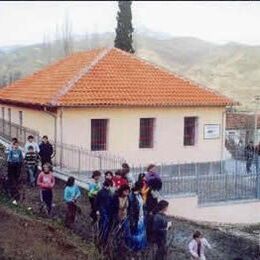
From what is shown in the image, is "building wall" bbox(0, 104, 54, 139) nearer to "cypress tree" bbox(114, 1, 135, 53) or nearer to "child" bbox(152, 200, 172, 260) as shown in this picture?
"cypress tree" bbox(114, 1, 135, 53)

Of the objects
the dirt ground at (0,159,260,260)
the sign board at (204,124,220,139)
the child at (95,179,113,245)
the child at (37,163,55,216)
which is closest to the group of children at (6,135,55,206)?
the child at (37,163,55,216)

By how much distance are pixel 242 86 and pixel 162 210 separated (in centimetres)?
7862

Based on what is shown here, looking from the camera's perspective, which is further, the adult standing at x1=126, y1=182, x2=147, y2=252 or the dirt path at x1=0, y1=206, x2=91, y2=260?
the adult standing at x1=126, y1=182, x2=147, y2=252

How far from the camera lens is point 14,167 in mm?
15820

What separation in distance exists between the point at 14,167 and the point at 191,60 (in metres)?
123

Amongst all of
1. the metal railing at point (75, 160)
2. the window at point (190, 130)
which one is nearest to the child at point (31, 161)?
the metal railing at point (75, 160)

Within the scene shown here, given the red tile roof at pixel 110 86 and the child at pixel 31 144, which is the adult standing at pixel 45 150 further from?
the red tile roof at pixel 110 86

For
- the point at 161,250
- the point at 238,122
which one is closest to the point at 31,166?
the point at 161,250

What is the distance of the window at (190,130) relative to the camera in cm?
2491

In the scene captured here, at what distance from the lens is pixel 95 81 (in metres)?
23.8

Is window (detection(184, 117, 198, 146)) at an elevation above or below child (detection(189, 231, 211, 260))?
above

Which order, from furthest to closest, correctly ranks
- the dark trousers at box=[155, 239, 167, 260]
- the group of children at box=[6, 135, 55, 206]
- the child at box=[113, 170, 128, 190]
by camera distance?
the group of children at box=[6, 135, 55, 206]
the child at box=[113, 170, 128, 190]
the dark trousers at box=[155, 239, 167, 260]

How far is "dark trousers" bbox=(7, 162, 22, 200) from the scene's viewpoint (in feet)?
50.9

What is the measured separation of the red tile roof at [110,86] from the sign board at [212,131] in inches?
37.3
